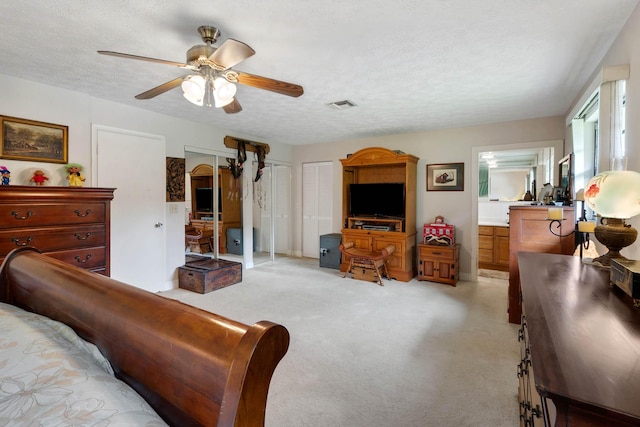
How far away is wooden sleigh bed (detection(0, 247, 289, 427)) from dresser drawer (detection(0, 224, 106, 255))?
191 cm

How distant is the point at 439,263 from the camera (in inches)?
171

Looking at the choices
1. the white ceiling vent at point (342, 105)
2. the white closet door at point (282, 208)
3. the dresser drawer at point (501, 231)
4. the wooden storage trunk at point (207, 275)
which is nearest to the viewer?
the white ceiling vent at point (342, 105)

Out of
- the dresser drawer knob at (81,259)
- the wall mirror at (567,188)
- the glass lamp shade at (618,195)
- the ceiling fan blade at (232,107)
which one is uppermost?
the ceiling fan blade at (232,107)

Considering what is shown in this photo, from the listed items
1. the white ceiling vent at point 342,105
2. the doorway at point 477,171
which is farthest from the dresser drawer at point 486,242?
the white ceiling vent at point 342,105

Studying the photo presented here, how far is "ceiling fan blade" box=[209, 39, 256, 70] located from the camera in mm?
1686

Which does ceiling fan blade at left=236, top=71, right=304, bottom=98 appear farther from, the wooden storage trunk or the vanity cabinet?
the vanity cabinet

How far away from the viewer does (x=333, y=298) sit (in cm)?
369

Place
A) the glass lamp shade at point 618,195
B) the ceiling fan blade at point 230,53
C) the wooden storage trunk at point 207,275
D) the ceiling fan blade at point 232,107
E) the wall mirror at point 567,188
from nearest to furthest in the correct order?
the glass lamp shade at point 618,195 → the ceiling fan blade at point 230,53 → the ceiling fan blade at point 232,107 → the wall mirror at point 567,188 → the wooden storage trunk at point 207,275

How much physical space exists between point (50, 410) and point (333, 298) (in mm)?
3214

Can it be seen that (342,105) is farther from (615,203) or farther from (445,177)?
(615,203)

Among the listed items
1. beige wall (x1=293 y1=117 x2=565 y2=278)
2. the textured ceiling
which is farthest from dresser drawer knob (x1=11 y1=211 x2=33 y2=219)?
beige wall (x1=293 y1=117 x2=565 y2=278)

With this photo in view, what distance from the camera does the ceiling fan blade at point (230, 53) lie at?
5.53 ft

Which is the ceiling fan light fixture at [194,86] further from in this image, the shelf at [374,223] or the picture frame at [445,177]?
the picture frame at [445,177]

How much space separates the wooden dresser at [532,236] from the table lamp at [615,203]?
4.87 ft
